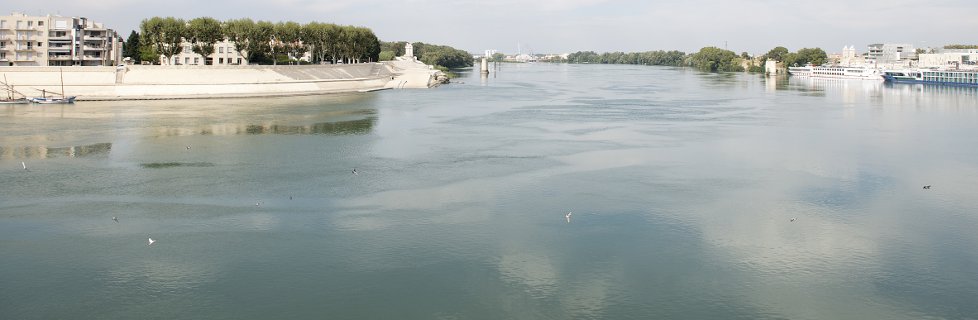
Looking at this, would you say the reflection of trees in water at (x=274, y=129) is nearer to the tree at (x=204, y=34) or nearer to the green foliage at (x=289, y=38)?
the tree at (x=204, y=34)

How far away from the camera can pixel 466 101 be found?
3130cm

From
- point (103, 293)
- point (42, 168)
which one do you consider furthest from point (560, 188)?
point (42, 168)

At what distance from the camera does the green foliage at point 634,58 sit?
329 feet

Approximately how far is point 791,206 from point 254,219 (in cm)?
731

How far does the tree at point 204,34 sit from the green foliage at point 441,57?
32828 mm

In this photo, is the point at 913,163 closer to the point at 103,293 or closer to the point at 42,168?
the point at 103,293

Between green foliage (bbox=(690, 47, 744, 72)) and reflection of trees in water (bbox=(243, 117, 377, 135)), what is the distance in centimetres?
6195

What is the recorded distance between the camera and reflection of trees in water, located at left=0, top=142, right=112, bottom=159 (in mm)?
15195

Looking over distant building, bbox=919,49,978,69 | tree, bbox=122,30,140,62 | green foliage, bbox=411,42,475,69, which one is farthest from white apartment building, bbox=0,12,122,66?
distant building, bbox=919,49,978,69

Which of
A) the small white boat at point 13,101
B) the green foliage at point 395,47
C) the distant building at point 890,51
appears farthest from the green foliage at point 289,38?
the distant building at point 890,51

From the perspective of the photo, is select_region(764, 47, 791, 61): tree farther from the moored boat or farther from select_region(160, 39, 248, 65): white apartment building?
select_region(160, 39, 248, 65): white apartment building

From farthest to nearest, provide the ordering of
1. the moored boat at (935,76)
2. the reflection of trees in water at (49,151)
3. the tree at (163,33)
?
the moored boat at (935,76), the tree at (163,33), the reflection of trees in water at (49,151)

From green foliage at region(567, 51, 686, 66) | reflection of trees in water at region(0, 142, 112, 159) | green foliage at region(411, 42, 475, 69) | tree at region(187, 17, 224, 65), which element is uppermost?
green foliage at region(567, 51, 686, 66)

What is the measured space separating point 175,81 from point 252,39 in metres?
5.36
